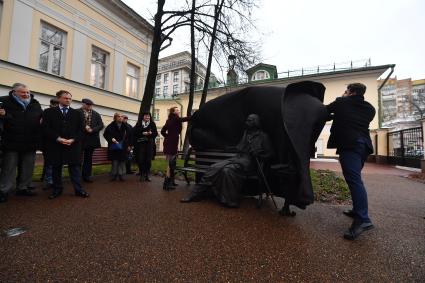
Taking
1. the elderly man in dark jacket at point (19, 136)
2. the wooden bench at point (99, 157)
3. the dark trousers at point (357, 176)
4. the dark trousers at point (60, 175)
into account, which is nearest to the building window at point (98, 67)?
the wooden bench at point (99, 157)

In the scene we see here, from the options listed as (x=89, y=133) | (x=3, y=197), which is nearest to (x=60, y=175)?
(x=3, y=197)

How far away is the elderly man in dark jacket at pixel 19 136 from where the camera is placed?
3.90 metres

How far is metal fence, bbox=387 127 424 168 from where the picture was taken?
11.3 metres

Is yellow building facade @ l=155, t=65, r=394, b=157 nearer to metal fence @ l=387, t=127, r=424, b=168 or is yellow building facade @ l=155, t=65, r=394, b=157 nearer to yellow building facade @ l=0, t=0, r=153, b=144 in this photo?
metal fence @ l=387, t=127, r=424, b=168

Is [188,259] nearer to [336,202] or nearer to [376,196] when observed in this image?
[336,202]

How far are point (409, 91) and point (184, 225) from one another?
73.7m

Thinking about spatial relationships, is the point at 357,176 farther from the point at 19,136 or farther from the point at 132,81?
the point at 132,81

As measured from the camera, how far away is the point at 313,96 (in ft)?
12.4

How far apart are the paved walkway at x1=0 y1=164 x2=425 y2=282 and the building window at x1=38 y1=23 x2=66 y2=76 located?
403 inches

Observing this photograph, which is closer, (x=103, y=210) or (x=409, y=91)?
(x=103, y=210)

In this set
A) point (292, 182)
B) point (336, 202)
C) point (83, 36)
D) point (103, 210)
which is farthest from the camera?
point (83, 36)

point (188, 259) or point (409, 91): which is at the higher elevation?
point (409, 91)

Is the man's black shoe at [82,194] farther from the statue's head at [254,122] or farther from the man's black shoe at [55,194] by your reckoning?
the statue's head at [254,122]

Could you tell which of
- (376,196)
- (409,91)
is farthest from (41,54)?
(409,91)
